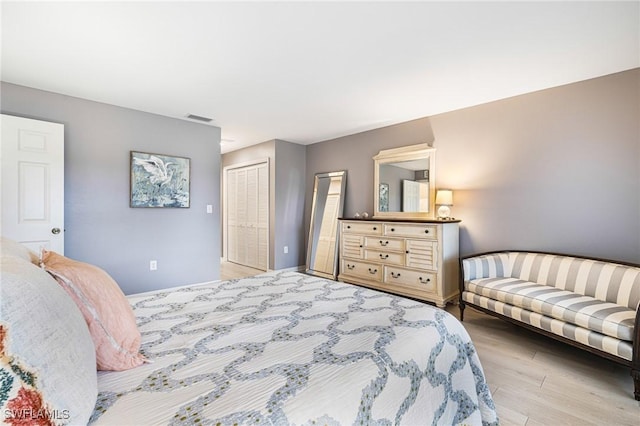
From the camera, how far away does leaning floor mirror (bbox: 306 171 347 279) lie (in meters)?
4.90

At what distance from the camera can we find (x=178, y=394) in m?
0.87

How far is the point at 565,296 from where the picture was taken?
237 cm

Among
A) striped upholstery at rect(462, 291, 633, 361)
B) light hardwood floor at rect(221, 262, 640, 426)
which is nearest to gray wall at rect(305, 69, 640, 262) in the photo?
striped upholstery at rect(462, 291, 633, 361)

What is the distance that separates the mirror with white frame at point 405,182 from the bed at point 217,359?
2.48 metres

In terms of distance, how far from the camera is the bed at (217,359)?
2.19ft

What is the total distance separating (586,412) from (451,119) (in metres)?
3.08

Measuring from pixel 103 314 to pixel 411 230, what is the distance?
3152 mm

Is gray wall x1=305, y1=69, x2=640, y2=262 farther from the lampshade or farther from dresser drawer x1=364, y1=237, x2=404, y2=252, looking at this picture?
dresser drawer x1=364, y1=237, x2=404, y2=252

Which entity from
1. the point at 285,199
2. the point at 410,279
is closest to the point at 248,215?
the point at 285,199

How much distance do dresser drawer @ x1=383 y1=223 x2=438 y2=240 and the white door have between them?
3.64m

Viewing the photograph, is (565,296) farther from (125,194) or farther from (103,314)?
(125,194)

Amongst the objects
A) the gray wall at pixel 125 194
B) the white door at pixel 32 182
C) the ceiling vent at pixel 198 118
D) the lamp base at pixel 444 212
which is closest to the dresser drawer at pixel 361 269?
the lamp base at pixel 444 212

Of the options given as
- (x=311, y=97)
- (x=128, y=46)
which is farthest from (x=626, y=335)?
(x=128, y=46)

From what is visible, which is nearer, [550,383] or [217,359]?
[217,359]
